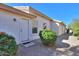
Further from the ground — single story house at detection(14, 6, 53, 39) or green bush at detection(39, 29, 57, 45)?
single story house at detection(14, 6, 53, 39)

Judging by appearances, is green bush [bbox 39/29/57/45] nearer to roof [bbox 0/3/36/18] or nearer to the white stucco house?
the white stucco house

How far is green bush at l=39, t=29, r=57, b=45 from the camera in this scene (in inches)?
395

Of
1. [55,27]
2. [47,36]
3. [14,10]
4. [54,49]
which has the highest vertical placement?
[14,10]

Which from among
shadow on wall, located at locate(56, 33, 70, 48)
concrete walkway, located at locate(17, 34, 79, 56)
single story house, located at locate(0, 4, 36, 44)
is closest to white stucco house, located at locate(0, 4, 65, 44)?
single story house, located at locate(0, 4, 36, 44)

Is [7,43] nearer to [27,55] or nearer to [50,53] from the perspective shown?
[27,55]

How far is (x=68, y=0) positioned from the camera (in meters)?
7.94

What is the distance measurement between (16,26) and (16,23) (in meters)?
0.16

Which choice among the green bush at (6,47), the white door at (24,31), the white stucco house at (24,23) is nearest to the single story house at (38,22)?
the white stucco house at (24,23)

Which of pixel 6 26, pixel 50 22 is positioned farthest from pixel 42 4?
pixel 6 26

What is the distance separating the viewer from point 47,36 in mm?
10922

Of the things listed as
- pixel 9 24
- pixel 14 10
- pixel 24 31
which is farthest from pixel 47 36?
pixel 14 10

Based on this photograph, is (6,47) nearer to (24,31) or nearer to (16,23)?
(16,23)

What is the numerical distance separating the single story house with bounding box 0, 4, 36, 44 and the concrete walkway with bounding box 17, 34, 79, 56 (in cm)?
102

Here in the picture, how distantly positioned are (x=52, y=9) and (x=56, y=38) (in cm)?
195
